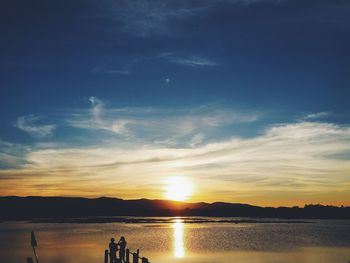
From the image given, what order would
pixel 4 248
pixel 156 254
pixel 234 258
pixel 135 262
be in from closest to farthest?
pixel 135 262 → pixel 234 258 → pixel 156 254 → pixel 4 248

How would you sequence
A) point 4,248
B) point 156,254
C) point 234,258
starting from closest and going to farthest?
point 234,258
point 156,254
point 4,248

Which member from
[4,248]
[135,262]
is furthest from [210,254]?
[135,262]

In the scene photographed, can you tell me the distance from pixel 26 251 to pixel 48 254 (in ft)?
10.8

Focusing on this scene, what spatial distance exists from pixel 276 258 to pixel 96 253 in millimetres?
19935

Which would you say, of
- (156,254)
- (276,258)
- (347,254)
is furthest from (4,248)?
(347,254)

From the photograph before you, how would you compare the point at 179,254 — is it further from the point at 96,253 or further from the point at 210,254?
the point at 96,253

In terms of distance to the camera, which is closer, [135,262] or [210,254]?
[135,262]

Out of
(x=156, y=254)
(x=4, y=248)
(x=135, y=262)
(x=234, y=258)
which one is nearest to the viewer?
(x=135, y=262)

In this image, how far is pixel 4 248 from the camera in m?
54.5

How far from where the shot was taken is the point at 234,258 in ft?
157

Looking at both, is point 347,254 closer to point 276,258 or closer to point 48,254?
point 276,258

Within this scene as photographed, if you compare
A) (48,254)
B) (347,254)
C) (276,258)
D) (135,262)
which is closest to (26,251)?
(48,254)

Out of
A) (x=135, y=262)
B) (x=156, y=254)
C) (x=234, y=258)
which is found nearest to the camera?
(x=135, y=262)

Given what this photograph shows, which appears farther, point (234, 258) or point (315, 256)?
point (315, 256)
